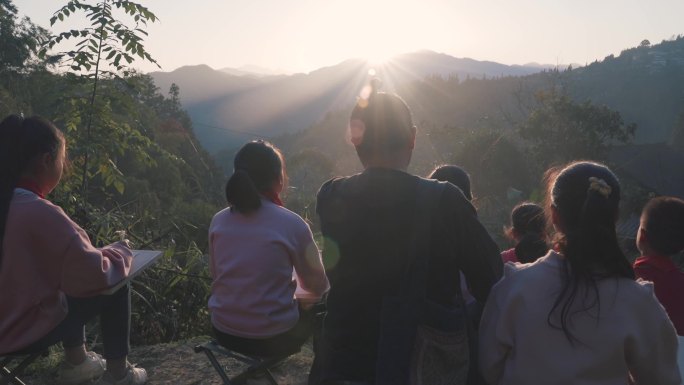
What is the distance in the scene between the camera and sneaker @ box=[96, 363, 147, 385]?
2.50 meters

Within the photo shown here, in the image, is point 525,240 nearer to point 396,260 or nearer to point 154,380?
point 396,260

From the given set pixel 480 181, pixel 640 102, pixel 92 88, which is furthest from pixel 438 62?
pixel 92 88

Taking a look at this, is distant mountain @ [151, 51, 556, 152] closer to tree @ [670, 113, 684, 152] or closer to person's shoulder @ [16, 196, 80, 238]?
tree @ [670, 113, 684, 152]

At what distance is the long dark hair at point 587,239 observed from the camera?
4.81 ft

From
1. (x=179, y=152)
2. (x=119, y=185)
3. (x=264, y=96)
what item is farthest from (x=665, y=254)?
(x=264, y=96)

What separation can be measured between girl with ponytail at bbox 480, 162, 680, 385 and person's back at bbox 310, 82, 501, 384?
0.43ft

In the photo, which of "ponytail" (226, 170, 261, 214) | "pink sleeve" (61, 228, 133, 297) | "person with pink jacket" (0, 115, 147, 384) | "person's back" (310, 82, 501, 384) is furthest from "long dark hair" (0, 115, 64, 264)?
"person's back" (310, 82, 501, 384)

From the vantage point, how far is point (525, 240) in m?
2.42

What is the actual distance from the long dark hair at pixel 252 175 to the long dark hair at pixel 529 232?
1096mm

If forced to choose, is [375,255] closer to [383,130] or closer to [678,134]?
[383,130]

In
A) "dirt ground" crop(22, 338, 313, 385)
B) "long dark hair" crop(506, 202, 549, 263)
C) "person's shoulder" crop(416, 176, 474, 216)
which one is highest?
"person's shoulder" crop(416, 176, 474, 216)

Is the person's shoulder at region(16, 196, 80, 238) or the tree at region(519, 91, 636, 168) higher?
the person's shoulder at region(16, 196, 80, 238)

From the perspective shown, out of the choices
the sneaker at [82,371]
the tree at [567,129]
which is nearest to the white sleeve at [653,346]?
the sneaker at [82,371]

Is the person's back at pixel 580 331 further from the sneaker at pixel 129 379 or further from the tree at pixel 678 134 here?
the tree at pixel 678 134
